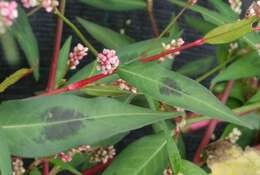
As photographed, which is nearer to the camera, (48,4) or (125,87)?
(48,4)

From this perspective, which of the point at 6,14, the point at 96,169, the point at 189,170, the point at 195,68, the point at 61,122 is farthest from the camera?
the point at 195,68

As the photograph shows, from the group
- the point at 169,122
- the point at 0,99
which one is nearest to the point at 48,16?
the point at 0,99

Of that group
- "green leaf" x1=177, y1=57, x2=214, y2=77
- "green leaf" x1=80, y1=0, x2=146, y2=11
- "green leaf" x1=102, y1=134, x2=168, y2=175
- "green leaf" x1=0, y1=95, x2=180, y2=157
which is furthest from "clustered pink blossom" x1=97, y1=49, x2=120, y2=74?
"green leaf" x1=177, y1=57, x2=214, y2=77

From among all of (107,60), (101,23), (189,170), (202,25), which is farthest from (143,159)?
(101,23)

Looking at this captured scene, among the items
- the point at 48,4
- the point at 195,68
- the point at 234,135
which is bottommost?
the point at 234,135

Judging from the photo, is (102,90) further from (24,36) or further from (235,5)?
(235,5)

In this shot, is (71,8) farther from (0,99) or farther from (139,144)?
(139,144)
